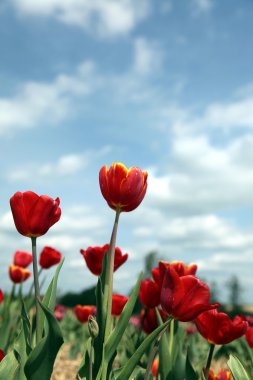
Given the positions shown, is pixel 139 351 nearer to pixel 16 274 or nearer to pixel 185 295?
pixel 185 295

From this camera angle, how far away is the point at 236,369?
2.11 m

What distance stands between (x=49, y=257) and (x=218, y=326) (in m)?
1.46

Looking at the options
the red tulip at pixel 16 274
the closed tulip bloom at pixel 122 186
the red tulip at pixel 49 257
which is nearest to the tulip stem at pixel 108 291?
the closed tulip bloom at pixel 122 186

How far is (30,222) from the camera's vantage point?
1906 mm

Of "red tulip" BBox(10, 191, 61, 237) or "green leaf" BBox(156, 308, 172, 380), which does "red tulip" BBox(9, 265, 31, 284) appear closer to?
"green leaf" BBox(156, 308, 172, 380)

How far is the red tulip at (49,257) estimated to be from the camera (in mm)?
3328

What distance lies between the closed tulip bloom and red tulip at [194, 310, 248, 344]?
0.61m

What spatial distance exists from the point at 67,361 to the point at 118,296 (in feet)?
13.1

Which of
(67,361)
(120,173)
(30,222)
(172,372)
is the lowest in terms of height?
(67,361)

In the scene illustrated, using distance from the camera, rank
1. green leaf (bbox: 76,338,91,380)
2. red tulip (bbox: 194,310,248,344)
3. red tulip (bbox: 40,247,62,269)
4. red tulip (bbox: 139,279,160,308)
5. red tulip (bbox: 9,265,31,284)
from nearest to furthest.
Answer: green leaf (bbox: 76,338,91,380), red tulip (bbox: 194,310,248,344), red tulip (bbox: 139,279,160,308), red tulip (bbox: 40,247,62,269), red tulip (bbox: 9,265,31,284)

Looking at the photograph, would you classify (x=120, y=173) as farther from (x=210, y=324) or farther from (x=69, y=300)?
(x=69, y=300)

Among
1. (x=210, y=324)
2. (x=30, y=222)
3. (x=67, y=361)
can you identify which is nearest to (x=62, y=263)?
(x=30, y=222)

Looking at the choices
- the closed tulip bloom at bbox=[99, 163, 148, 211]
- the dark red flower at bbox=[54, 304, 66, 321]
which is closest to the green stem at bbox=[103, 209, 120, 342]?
the closed tulip bloom at bbox=[99, 163, 148, 211]

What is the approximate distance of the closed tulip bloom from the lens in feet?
6.27
